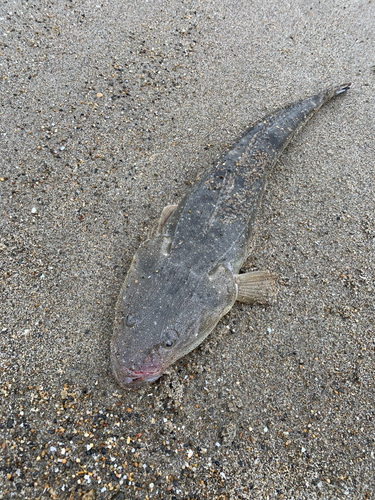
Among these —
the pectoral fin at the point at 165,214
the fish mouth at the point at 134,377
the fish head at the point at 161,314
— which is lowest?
the fish mouth at the point at 134,377

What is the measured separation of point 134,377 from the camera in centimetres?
268

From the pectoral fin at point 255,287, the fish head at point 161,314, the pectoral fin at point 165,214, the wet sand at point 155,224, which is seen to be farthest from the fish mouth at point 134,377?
the pectoral fin at point 165,214

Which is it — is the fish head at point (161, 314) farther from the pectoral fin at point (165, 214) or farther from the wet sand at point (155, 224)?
the pectoral fin at point (165, 214)

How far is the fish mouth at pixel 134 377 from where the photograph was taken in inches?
105

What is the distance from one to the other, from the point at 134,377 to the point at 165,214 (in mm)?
1609

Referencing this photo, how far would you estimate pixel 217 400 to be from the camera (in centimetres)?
297

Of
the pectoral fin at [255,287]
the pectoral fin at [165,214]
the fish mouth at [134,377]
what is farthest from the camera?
the pectoral fin at [165,214]

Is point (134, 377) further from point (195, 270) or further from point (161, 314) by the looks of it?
point (195, 270)

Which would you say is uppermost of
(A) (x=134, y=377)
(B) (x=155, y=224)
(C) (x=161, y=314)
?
(B) (x=155, y=224)

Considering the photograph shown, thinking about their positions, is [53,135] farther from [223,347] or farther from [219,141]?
[223,347]

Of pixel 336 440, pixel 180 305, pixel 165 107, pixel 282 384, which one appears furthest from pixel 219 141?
pixel 336 440

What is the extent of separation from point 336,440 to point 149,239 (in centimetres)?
235

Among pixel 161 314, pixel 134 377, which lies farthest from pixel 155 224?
pixel 134 377

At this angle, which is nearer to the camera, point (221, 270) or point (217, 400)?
point (217, 400)
